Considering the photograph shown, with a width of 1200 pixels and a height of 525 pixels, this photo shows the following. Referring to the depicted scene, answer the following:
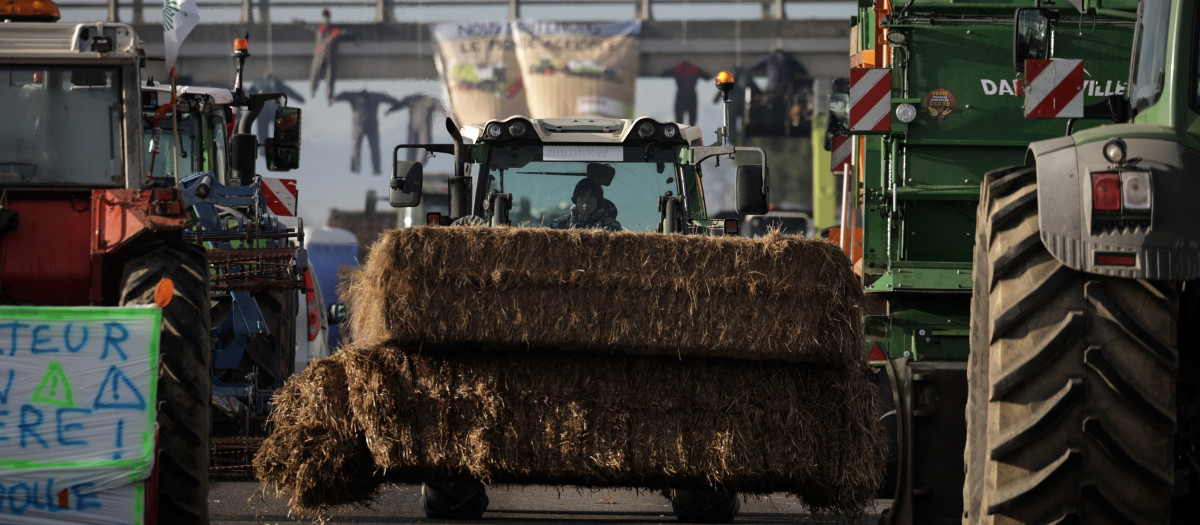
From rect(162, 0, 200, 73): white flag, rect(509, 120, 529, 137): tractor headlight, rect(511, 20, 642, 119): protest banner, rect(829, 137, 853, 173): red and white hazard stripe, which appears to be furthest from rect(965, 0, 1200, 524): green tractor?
rect(511, 20, 642, 119): protest banner

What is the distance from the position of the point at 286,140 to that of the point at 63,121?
15.5 ft

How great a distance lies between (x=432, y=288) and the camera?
283 inches

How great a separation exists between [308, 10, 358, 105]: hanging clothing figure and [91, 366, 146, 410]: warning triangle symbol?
126ft

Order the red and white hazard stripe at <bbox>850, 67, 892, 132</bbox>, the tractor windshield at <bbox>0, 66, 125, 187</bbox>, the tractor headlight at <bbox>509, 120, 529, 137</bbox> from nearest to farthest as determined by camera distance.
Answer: the tractor windshield at <bbox>0, 66, 125, 187</bbox>
the tractor headlight at <bbox>509, 120, 529, 137</bbox>
the red and white hazard stripe at <bbox>850, 67, 892, 132</bbox>

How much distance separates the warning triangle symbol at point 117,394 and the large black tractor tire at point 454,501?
3213 mm

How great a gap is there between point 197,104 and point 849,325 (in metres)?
8.37

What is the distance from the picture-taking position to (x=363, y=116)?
48.6m

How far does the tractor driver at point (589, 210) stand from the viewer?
10.3 meters

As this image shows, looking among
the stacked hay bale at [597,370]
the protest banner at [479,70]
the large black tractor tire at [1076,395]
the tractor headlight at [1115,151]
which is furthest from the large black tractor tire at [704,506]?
the protest banner at [479,70]

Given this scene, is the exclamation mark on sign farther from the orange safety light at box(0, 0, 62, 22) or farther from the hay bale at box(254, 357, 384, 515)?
the orange safety light at box(0, 0, 62, 22)

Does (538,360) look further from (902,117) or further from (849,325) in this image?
(902,117)

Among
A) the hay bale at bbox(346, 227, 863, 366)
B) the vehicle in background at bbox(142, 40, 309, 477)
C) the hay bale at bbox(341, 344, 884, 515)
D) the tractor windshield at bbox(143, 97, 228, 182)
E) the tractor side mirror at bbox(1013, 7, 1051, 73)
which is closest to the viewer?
the tractor side mirror at bbox(1013, 7, 1051, 73)

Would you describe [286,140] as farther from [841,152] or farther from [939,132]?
[939,132]

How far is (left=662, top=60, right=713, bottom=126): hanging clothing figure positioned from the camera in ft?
147
